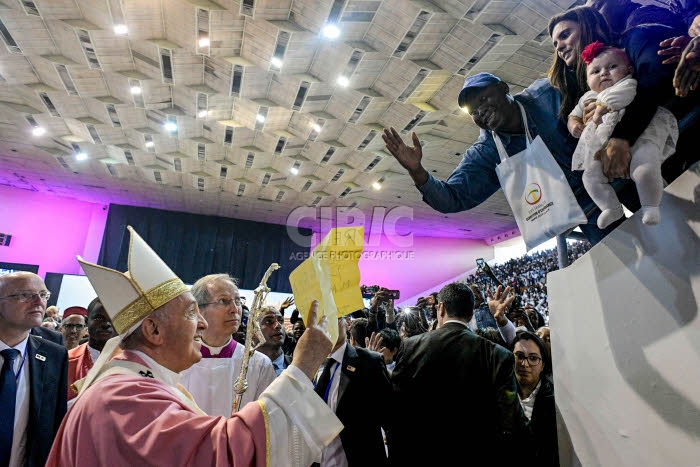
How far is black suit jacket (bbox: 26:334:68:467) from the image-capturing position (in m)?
2.21

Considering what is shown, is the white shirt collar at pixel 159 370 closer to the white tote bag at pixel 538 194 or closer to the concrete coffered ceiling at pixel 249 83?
the white tote bag at pixel 538 194

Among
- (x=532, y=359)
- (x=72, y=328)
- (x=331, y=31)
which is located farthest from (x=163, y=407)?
(x=331, y=31)

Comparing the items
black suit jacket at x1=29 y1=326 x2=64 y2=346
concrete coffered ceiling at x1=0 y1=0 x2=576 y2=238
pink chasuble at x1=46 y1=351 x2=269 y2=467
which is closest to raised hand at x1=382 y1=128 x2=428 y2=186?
pink chasuble at x1=46 y1=351 x2=269 y2=467

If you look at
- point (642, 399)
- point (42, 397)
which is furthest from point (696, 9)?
point (42, 397)

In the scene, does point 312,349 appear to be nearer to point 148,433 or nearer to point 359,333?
point 148,433

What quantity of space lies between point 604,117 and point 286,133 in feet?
29.9

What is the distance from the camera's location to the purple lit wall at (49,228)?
1496cm

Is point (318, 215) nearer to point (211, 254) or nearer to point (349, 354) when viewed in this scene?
point (211, 254)

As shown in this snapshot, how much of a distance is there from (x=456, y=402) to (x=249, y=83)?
7235mm

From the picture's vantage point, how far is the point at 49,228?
15625 mm

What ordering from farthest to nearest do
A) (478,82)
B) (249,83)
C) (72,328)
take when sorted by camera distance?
(249,83), (72,328), (478,82)

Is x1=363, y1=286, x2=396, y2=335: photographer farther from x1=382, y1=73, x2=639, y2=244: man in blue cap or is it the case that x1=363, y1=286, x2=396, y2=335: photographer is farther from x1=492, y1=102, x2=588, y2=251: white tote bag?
x1=492, y1=102, x2=588, y2=251: white tote bag

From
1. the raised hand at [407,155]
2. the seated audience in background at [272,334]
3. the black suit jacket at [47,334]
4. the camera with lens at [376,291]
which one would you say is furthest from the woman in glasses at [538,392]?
the black suit jacket at [47,334]

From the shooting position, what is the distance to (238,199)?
15125 millimetres
